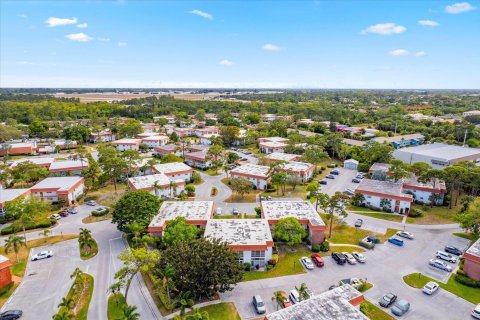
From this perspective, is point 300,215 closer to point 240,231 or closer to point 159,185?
point 240,231

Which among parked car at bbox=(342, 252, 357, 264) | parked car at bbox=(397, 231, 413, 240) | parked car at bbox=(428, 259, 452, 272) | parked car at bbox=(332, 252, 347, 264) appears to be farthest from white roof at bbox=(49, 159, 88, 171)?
parked car at bbox=(428, 259, 452, 272)

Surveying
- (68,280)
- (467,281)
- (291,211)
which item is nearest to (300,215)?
(291,211)

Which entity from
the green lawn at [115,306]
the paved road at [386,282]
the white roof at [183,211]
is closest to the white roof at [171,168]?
the white roof at [183,211]

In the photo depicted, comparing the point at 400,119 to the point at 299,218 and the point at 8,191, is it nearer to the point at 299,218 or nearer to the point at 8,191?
the point at 299,218

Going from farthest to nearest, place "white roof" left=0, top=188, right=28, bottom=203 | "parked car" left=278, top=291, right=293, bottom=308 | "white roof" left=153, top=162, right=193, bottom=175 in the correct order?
"white roof" left=153, top=162, right=193, bottom=175
"white roof" left=0, top=188, right=28, bottom=203
"parked car" left=278, top=291, right=293, bottom=308

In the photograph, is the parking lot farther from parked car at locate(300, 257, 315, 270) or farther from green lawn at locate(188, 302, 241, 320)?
green lawn at locate(188, 302, 241, 320)
